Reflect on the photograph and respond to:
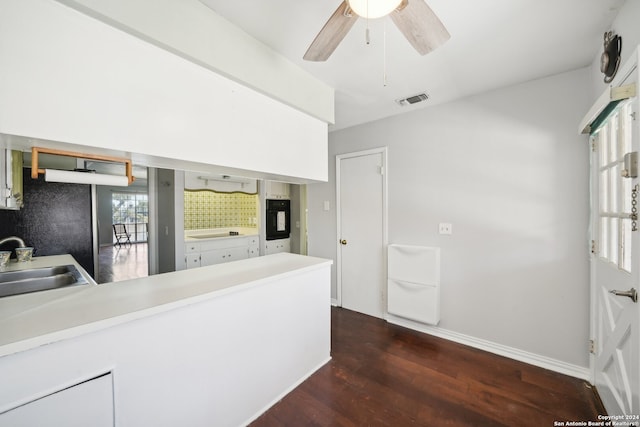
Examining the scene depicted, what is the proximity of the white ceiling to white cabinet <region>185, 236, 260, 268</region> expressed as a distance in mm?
2980

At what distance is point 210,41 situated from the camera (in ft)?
4.57

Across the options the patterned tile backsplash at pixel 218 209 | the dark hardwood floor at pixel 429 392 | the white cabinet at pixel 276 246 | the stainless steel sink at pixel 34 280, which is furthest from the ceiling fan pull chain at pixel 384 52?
the white cabinet at pixel 276 246

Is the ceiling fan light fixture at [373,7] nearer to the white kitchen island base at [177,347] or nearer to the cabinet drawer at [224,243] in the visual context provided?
the white kitchen island base at [177,347]

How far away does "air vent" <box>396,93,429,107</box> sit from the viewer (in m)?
2.43

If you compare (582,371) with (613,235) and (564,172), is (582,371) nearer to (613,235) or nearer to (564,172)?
(613,235)

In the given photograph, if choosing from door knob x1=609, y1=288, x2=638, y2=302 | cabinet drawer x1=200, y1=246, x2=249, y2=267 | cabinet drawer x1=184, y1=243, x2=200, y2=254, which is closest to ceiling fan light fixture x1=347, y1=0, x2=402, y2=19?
door knob x1=609, y1=288, x2=638, y2=302

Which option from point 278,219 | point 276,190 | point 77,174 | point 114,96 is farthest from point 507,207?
point 276,190

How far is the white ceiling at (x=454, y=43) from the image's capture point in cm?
139

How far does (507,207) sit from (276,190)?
3.80 m

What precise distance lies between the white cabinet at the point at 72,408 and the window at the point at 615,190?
253cm

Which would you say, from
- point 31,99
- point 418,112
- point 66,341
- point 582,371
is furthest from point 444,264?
point 31,99

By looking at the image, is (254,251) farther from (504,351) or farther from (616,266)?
(616,266)

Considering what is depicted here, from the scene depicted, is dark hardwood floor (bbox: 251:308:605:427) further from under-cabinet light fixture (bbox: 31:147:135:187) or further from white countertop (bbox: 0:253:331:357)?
under-cabinet light fixture (bbox: 31:147:135:187)

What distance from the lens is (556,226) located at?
6.72 ft
